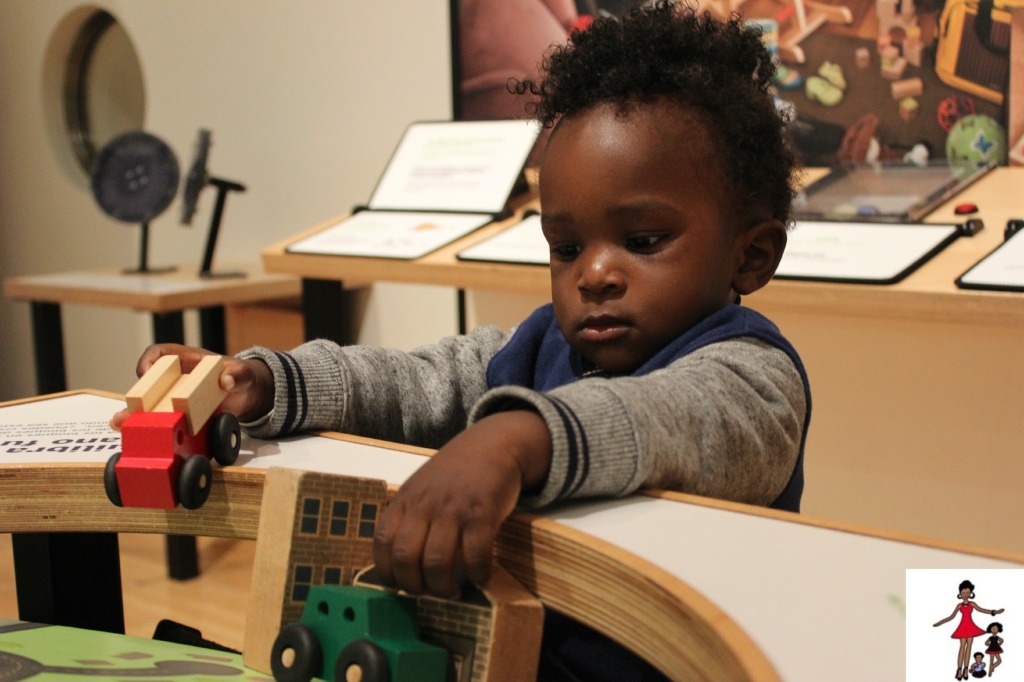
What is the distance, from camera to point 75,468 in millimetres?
858

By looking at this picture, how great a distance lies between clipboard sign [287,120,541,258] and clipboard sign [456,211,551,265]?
11cm

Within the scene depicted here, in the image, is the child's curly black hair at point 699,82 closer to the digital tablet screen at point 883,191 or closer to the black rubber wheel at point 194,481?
the black rubber wheel at point 194,481

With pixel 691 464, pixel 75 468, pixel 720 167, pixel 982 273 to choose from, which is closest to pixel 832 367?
pixel 982 273

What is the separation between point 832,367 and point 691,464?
1.54 meters

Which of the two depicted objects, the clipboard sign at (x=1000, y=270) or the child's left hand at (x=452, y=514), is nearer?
the child's left hand at (x=452, y=514)

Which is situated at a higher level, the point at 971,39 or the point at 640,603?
the point at 971,39

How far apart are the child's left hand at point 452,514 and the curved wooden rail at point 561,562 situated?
0.05 m

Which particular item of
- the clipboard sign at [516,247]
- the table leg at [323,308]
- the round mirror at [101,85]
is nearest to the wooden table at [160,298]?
the table leg at [323,308]

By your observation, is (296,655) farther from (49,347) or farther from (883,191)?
(49,347)

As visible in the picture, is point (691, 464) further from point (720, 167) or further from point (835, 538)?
point (720, 167)

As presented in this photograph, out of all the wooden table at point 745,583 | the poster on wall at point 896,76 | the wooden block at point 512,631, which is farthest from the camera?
the poster on wall at point 896,76

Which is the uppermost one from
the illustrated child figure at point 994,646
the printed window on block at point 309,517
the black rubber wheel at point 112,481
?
the printed window on block at point 309,517

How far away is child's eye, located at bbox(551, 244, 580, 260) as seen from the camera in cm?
100

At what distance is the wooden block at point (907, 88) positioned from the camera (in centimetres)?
227
